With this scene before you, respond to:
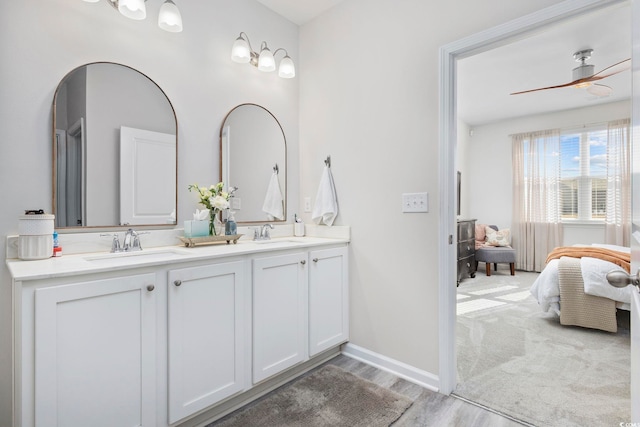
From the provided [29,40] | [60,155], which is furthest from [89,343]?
[29,40]

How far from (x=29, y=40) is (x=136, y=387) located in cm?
165

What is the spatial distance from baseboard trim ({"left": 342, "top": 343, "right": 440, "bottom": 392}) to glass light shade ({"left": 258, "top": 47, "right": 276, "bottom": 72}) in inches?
83.7

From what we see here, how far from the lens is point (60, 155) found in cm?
156

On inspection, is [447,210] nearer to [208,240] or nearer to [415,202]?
[415,202]

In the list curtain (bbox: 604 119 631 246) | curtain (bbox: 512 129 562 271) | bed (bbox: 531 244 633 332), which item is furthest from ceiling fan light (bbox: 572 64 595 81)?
curtain (bbox: 512 129 562 271)

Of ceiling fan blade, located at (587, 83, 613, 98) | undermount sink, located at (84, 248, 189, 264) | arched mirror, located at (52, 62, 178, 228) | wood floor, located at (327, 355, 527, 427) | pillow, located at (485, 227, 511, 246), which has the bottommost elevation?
wood floor, located at (327, 355, 527, 427)

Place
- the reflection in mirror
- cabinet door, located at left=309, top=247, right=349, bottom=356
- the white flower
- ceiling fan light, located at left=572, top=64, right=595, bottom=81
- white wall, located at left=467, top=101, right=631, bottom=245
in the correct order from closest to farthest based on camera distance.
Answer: the white flower
cabinet door, located at left=309, top=247, right=349, bottom=356
the reflection in mirror
ceiling fan light, located at left=572, top=64, right=595, bottom=81
white wall, located at left=467, top=101, right=631, bottom=245

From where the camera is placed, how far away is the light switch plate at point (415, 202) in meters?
1.95

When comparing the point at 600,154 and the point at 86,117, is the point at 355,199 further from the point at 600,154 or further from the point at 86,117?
the point at 600,154

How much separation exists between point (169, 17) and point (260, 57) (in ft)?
2.19

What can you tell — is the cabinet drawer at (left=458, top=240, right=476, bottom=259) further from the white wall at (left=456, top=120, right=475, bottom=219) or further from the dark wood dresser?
the white wall at (left=456, top=120, right=475, bottom=219)

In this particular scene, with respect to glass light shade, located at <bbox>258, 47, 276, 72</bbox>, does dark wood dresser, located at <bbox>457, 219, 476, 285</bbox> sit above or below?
below

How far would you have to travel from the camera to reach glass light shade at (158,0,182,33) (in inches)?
69.3

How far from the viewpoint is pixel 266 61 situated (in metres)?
2.30
